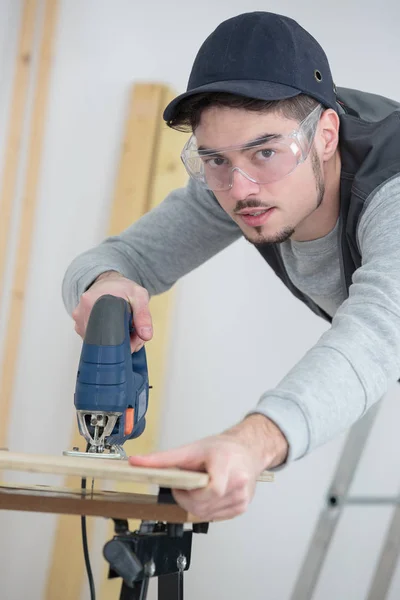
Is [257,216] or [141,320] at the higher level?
[257,216]

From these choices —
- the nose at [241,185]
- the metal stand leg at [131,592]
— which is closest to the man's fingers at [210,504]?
the metal stand leg at [131,592]

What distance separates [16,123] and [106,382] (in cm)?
186

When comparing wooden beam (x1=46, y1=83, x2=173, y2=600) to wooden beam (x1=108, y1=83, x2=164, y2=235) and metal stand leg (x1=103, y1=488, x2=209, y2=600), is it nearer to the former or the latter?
wooden beam (x1=108, y1=83, x2=164, y2=235)

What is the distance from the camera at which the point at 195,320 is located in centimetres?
315

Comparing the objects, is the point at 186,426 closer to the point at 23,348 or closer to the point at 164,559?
the point at 23,348

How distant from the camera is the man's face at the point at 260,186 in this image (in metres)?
1.58

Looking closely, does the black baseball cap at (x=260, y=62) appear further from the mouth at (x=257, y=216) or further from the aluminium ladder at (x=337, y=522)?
the aluminium ladder at (x=337, y=522)

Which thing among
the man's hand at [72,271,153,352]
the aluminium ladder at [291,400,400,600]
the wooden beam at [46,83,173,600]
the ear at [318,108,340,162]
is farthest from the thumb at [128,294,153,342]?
the wooden beam at [46,83,173,600]

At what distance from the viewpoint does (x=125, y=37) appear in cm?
318

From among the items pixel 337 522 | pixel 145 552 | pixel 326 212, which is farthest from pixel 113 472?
pixel 337 522

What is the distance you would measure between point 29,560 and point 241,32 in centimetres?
223

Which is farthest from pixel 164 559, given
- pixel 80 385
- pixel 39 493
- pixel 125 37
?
pixel 125 37

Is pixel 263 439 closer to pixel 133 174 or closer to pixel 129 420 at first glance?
pixel 129 420

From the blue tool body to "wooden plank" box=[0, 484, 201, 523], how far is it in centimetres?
32
